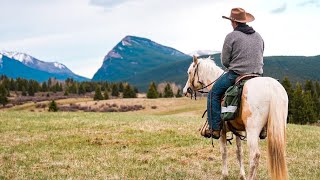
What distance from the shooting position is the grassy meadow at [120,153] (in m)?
11.2

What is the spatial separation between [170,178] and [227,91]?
2961 millimetres

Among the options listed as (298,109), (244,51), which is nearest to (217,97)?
(244,51)

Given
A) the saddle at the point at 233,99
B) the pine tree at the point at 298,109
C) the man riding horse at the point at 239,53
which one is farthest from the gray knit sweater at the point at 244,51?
the pine tree at the point at 298,109

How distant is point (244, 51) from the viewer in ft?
30.6

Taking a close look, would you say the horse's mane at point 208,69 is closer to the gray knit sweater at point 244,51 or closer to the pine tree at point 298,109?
the gray knit sweater at point 244,51

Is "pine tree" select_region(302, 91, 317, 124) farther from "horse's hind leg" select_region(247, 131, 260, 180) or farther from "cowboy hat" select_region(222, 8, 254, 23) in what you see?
"horse's hind leg" select_region(247, 131, 260, 180)

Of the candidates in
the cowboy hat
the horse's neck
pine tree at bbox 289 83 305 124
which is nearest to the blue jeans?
the horse's neck

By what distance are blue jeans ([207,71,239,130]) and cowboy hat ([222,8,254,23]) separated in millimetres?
1320

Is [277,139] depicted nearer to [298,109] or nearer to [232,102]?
[232,102]

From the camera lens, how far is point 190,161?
13.3m

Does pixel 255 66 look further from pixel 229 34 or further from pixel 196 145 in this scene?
pixel 196 145

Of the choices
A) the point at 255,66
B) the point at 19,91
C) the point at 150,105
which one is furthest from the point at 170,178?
the point at 19,91

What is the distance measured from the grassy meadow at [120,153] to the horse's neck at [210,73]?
2736mm

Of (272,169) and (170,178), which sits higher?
(272,169)
